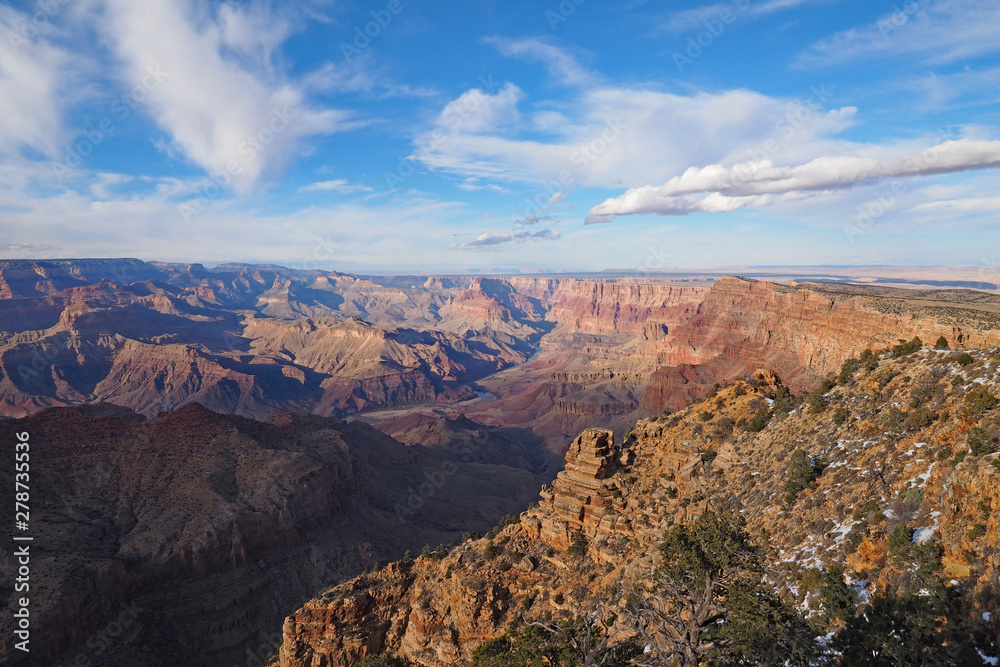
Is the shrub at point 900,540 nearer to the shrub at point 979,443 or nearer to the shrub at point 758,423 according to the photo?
the shrub at point 979,443

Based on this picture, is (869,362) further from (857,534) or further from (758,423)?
(857,534)

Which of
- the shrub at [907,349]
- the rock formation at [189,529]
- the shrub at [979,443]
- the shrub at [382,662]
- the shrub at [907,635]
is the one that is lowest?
the rock formation at [189,529]

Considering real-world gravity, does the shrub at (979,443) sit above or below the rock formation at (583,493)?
above

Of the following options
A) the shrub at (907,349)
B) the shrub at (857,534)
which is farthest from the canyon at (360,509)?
the shrub at (907,349)

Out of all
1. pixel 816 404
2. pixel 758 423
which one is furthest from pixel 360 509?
pixel 816 404

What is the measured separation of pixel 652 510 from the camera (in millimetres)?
30500

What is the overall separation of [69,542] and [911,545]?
7673 cm

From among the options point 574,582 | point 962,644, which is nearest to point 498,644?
point 574,582

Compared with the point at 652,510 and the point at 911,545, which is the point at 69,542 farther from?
the point at 911,545

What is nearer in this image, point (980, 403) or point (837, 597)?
point (837, 597)

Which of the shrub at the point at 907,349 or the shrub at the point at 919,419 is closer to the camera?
the shrub at the point at 919,419

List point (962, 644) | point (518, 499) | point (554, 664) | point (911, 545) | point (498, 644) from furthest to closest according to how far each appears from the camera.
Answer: point (518, 499) → point (498, 644) → point (554, 664) → point (911, 545) → point (962, 644)

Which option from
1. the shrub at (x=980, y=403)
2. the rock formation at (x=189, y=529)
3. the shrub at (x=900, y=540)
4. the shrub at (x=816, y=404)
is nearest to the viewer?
the shrub at (x=900, y=540)

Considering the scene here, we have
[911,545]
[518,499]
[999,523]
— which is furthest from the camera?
[518,499]
